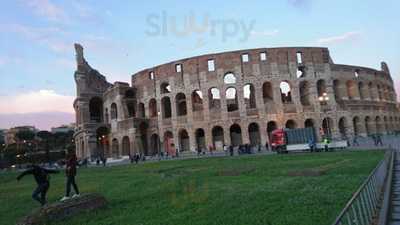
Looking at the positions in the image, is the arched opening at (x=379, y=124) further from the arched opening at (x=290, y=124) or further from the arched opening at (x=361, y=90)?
the arched opening at (x=290, y=124)

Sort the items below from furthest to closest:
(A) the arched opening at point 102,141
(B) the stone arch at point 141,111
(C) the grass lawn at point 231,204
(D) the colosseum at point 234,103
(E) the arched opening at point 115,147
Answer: (A) the arched opening at point 102,141
(E) the arched opening at point 115,147
(B) the stone arch at point 141,111
(D) the colosseum at point 234,103
(C) the grass lawn at point 231,204

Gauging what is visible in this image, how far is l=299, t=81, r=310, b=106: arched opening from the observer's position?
46.1m

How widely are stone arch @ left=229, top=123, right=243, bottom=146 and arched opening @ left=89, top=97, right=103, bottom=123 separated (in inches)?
951

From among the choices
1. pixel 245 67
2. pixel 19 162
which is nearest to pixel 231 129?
pixel 245 67

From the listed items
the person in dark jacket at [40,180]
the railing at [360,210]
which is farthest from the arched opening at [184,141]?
the railing at [360,210]

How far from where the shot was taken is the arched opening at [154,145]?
4984 cm

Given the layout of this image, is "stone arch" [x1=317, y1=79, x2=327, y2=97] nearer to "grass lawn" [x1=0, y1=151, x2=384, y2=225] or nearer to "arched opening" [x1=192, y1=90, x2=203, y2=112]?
"arched opening" [x1=192, y1=90, x2=203, y2=112]

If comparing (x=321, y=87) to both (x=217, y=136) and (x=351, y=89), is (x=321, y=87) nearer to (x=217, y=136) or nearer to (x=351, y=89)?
(x=351, y=89)

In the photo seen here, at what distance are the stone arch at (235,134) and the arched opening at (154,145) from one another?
34.1ft

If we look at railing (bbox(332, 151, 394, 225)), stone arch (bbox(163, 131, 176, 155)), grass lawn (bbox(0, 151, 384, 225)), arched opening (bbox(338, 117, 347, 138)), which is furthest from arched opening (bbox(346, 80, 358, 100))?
railing (bbox(332, 151, 394, 225))

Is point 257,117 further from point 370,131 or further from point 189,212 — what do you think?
point 189,212

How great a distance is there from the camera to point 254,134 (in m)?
46.1

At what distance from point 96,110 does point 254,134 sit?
29.1 meters

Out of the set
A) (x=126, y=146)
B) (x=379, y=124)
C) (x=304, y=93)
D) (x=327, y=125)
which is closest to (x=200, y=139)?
(x=126, y=146)
